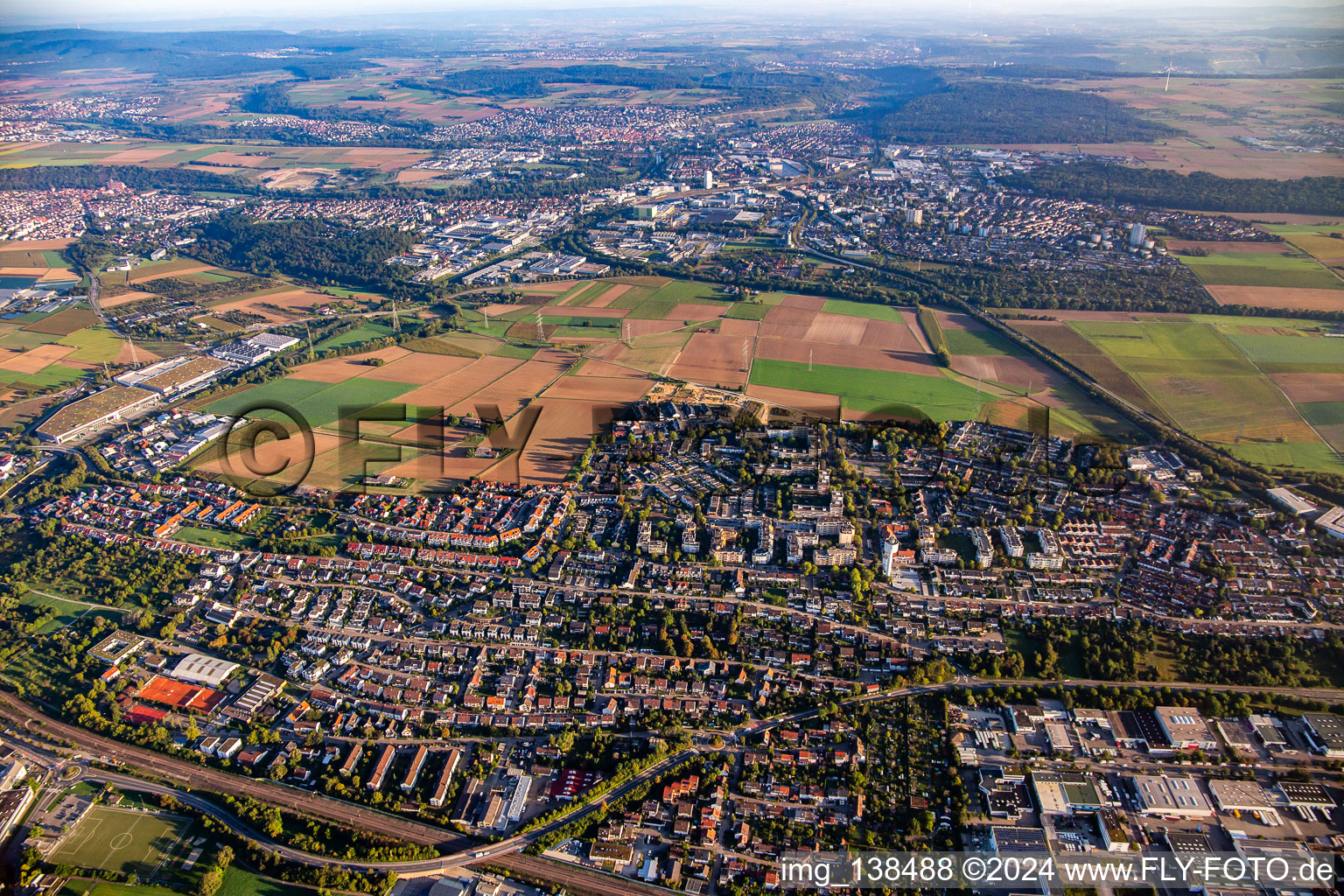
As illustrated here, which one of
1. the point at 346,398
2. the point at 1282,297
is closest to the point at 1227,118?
the point at 1282,297

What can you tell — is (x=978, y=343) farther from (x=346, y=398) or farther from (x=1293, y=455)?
(x=346, y=398)

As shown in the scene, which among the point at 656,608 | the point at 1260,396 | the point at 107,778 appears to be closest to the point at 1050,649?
the point at 656,608

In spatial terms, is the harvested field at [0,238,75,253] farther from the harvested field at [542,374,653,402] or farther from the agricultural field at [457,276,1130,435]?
the harvested field at [542,374,653,402]

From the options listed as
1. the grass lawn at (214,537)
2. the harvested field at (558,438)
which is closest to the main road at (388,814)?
the grass lawn at (214,537)

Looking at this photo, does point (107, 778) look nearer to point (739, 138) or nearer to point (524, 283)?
point (524, 283)

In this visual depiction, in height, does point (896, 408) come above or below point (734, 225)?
below
